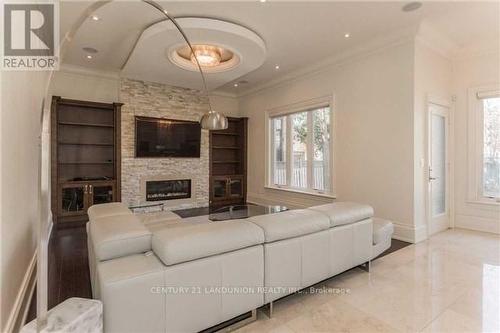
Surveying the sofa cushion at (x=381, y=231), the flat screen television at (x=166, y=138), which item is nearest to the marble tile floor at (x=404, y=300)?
the sofa cushion at (x=381, y=231)

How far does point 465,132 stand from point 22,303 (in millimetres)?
6411

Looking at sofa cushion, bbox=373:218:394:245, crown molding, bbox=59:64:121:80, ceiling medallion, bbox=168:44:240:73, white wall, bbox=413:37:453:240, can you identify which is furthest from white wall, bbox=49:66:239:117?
white wall, bbox=413:37:453:240

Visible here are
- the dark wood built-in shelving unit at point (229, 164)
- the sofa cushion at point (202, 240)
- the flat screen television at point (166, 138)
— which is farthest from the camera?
the dark wood built-in shelving unit at point (229, 164)

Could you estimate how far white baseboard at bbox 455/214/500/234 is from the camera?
4.31 meters

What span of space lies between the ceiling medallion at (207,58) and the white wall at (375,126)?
1785 mm

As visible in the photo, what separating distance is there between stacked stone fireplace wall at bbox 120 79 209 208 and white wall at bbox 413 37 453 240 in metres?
4.63

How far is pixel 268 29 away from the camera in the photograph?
398cm

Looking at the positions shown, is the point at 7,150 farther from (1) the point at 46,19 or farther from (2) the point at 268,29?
(2) the point at 268,29

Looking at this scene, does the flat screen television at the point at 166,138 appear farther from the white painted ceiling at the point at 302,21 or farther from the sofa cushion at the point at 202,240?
the sofa cushion at the point at 202,240

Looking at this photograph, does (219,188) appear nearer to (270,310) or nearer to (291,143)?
(291,143)

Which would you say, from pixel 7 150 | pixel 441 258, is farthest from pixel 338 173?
pixel 7 150

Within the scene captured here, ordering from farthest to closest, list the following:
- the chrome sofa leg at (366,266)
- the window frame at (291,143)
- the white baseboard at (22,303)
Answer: the window frame at (291,143) < the chrome sofa leg at (366,266) < the white baseboard at (22,303)

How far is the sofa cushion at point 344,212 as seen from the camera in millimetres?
2492

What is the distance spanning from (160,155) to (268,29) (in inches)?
146
